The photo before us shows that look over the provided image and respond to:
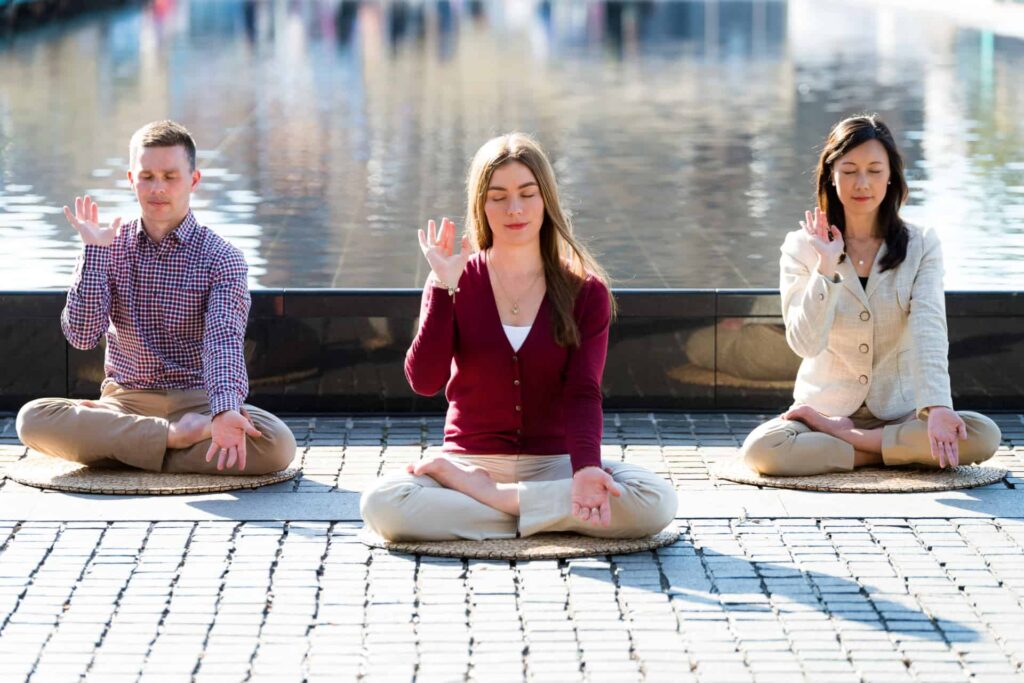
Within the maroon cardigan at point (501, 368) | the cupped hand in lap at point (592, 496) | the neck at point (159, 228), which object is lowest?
the cupped hand in lap at point (592, 496)

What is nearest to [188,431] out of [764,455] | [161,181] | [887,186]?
[161,181]

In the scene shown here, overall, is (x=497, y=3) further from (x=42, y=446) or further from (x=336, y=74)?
(x=42, y=446)

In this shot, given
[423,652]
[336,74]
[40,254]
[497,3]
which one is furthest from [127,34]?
[423,652]

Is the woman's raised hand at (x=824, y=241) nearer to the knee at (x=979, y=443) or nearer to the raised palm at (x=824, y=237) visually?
the raised palm at (x=824, y=237)

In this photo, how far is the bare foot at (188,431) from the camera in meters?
6.38

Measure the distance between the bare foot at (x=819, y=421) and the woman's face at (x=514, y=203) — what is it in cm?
143

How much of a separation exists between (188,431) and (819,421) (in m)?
2.28

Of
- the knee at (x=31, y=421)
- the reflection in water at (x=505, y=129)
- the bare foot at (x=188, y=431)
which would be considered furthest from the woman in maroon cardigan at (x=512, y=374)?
the reflection in water at (x=505, y=129)

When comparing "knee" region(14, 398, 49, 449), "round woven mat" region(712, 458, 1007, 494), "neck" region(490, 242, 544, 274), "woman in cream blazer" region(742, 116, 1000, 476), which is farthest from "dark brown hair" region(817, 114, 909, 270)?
"knee" region(14, 398, 49, 449)

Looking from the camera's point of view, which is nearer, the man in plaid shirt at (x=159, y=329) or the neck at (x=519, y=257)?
the neck at (x=519, y=257)

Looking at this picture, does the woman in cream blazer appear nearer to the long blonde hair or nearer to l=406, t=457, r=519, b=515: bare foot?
the long blonde hair

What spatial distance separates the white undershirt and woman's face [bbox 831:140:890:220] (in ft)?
4.81

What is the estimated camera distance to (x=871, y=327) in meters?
6.52

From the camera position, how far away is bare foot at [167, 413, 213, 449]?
20.9 ft
